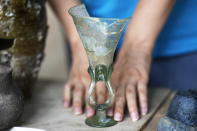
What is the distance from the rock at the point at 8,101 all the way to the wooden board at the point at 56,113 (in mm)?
64

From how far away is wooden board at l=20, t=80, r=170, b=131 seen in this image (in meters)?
0.74

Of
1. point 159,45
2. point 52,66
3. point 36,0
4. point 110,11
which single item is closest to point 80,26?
point 36,0

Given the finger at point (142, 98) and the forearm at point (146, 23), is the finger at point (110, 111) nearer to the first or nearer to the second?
the finger at point (142, 98)

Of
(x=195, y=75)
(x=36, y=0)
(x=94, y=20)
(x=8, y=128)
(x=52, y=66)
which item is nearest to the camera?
(x=94, y=20)

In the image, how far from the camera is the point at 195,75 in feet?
3.70

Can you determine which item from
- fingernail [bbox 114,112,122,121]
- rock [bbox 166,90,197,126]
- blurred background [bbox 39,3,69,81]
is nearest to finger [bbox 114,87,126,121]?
fingernail [bbox 114,112,122,121]

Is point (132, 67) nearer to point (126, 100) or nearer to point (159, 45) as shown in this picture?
point (126, 100)

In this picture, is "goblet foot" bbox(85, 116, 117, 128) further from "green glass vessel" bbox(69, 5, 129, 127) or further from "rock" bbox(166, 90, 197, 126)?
"rock" bbox(166, 90, 197, 126)

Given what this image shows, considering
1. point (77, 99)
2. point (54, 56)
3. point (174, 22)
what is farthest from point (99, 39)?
point (54, 56)

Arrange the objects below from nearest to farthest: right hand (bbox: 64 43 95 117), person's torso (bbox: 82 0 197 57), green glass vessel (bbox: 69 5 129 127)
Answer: green glass vessel (bbox: 69 5 129 127) < right hand (bbox: 64 43 95 117) < person's torso (bbox: 82 0 197 57)

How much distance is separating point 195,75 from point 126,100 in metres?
0.40

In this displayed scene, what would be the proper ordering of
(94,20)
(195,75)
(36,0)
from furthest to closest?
(195,75), (36,0), (94,20)

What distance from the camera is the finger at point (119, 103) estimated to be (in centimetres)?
77

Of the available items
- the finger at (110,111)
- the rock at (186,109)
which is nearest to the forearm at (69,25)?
the finger at (110,111)
